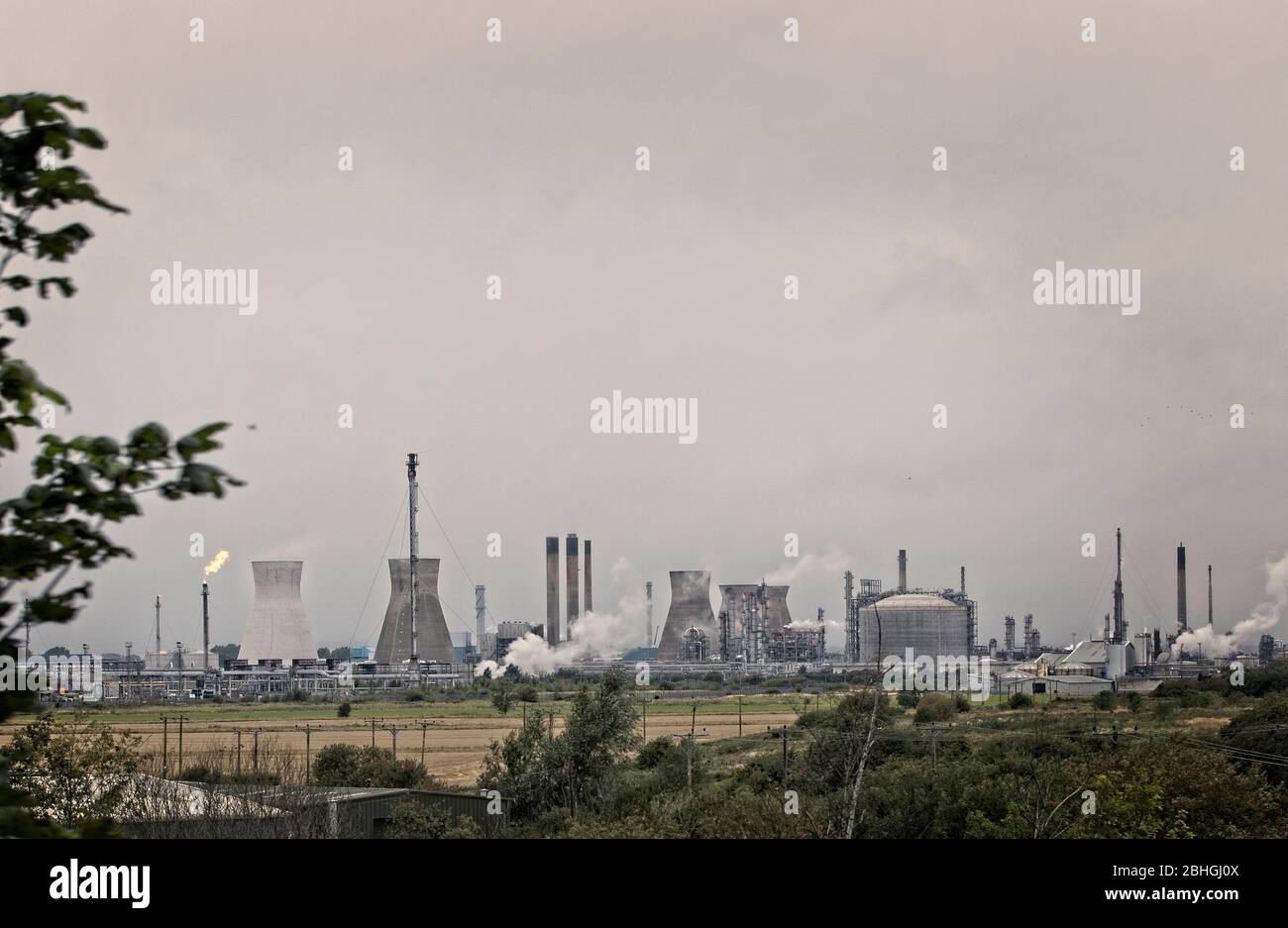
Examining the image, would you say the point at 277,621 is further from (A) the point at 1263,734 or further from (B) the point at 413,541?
(A) the point at 1263,734

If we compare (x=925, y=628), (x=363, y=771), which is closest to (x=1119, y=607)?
(x=925, y=628)

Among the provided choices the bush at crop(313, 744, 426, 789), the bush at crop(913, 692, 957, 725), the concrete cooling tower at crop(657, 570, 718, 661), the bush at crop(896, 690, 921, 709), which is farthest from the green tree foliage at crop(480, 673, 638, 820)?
the concrete cooling tower at crop(657, 570, 718, 661)

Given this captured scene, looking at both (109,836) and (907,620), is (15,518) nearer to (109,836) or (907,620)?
(109,836)

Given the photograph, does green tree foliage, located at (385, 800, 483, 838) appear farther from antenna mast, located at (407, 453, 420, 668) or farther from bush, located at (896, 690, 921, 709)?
antenna mast, located at (407, 453, 420, 668)

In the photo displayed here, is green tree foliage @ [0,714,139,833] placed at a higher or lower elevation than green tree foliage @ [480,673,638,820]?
higher

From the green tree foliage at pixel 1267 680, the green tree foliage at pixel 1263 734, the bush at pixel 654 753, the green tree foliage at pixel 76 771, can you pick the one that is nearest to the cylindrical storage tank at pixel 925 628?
the green tree foliage at pixel 1267 680

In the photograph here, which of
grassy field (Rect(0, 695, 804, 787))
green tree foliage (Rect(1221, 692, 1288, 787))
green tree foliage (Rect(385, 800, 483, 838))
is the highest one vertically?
green tree foliage (Rect(1221, 692, 1288, 787))
